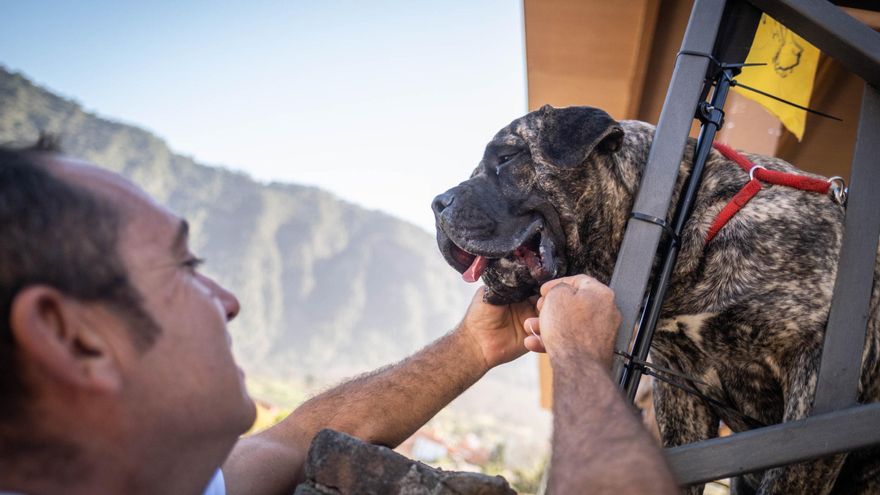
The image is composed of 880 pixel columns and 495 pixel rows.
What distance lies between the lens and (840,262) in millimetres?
2033

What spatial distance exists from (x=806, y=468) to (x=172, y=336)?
5.80ft

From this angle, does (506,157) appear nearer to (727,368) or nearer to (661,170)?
(661,170)

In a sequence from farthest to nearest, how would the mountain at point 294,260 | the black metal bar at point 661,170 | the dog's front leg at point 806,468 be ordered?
the mountain at point 294,260 → the dog's front leg at point 806,468 → the black metal bar at point 661,170

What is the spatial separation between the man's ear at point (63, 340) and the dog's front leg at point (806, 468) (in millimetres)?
1812

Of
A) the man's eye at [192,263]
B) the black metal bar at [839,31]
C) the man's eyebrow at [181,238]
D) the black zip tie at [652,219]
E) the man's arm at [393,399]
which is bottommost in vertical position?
the man's arm at [393,399]

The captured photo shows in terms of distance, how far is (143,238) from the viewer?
53.5 inches

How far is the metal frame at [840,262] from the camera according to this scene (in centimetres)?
175

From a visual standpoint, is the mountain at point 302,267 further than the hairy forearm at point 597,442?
Yes

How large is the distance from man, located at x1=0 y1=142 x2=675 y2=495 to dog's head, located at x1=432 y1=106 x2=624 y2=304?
30.1 inches

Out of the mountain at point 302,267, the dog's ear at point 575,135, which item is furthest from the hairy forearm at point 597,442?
the mountain at point 302,267

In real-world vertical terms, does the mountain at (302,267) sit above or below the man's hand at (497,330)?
below

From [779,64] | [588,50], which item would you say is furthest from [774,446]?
[588,50]

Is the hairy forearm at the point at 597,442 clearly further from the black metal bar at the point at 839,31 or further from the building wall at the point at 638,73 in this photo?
the building wall at the point at 638,73

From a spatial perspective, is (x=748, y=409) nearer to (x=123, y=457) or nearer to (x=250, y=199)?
(x=123, y=457)
